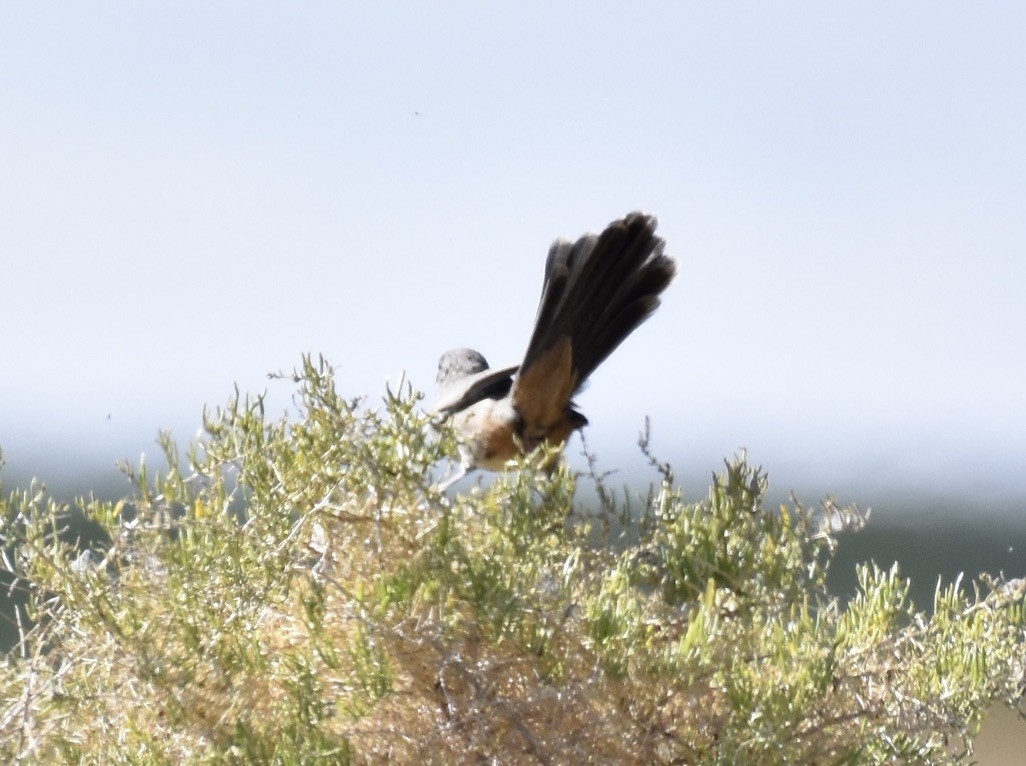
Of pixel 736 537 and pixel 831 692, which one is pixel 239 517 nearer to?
pixel 736 537

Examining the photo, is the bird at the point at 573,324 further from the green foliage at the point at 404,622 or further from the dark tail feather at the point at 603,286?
the green foliage at the point at 404,622

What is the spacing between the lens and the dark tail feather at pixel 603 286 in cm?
251

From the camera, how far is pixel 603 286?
8.38ft

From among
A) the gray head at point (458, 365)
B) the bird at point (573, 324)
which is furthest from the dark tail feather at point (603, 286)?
the gray head at point (458, 365)

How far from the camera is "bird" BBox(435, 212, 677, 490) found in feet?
8.29

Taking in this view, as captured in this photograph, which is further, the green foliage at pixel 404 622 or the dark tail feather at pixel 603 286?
the dark tail feather at pixel 603 286

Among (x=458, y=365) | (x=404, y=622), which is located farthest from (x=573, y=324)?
(x=404, y=622)

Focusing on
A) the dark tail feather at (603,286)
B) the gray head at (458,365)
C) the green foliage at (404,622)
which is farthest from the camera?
the gray head at (458,365)

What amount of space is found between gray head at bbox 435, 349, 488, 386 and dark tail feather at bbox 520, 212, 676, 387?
814 mm

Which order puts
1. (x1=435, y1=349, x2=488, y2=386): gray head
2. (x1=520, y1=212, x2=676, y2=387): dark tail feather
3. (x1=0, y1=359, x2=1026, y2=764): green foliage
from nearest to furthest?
(x1=0, y1=359, x2=1026, y2=764): green foliage, (x1=520, y1=212, x2=676, y2=387): dark tail feather, (x1=435, y1=349, x2=488, y2=386): gray head

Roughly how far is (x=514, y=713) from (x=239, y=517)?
1.30ft

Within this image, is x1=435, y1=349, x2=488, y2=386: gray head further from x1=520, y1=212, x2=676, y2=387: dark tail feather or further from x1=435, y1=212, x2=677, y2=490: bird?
x1=520, y1=212, x2=676, y2=387: dark tail feather

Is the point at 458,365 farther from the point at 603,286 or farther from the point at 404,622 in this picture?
the point at 404,622

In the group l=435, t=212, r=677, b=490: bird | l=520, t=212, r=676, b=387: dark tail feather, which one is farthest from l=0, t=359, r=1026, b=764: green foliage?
l=520, t=212, r=676, b=387: dark tail feather
